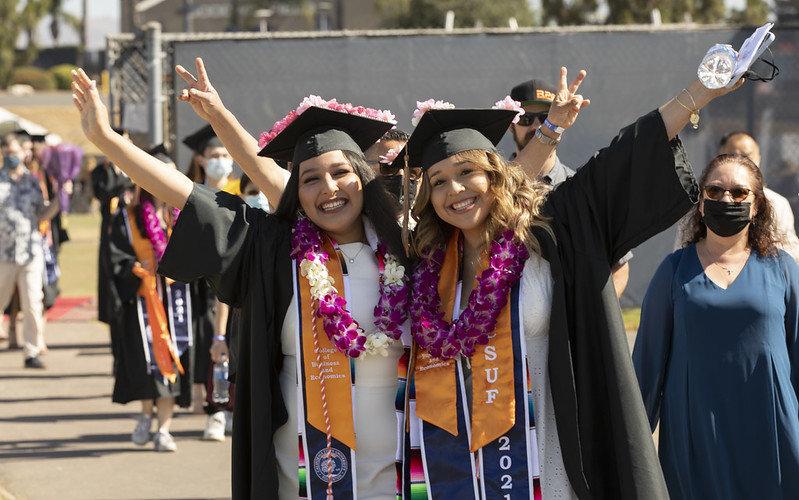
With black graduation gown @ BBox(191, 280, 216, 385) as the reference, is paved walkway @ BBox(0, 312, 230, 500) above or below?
below

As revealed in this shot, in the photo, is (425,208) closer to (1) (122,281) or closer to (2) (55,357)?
(1) (122,281)

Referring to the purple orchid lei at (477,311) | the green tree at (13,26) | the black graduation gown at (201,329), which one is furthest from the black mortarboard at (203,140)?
the green tree at (13,26)

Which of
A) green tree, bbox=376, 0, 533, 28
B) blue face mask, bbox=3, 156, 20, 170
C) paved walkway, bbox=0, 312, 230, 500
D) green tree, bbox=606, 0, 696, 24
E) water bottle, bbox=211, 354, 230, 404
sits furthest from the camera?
green tree, bbox=376, 0, 533, 28

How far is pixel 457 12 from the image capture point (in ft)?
129

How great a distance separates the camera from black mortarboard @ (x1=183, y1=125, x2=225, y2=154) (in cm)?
755

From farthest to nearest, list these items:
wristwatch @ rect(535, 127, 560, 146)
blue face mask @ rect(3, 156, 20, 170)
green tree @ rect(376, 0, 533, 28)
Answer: green tree @ rect(376, 0, 533, 28) < blue face mask @ rect(3, 156, 20, 170) < wristwatch @ rect(535, 127, 560, 146)

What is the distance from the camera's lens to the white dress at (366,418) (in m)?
3.52

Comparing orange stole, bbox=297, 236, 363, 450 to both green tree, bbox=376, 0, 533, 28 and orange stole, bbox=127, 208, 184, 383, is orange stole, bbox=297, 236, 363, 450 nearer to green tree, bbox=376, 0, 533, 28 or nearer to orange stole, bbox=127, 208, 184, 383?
orange stole, bbox=127, 208, 184, 383

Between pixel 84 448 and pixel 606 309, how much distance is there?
5336 mm

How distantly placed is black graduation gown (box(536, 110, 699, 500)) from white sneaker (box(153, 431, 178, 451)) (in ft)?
15.5

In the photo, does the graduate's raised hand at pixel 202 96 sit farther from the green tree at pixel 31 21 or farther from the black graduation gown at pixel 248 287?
the green tree at pixel 31 21

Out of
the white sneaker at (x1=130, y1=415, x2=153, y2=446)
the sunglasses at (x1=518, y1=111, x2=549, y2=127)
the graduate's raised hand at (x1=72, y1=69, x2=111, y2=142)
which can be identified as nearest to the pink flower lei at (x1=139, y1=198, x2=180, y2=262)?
the white sneaker at (x1=130, y1=415, x2=153, y2=446)

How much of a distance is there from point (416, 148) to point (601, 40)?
24.9ft

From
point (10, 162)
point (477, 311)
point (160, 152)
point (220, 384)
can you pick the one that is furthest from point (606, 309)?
point (10, 162)
